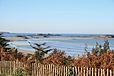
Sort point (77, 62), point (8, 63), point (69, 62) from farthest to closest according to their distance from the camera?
point (8, 63) < point (69, 62) < point (77, 62)

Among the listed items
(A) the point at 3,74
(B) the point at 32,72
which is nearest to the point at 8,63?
(A) the point at 3,74

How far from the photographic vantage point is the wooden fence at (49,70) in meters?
11.9

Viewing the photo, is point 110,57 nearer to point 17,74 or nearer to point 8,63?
point 17,74

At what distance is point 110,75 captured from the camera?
11.3m

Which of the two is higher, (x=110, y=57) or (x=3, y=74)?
(x=110, y=57)

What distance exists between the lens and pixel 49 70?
45.3ft

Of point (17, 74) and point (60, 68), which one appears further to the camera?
point (17, 74)

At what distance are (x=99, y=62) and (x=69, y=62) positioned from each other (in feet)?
7.43

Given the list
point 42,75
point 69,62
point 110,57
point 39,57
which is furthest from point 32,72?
point 110,57

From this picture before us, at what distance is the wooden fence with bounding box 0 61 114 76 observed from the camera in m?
11.9

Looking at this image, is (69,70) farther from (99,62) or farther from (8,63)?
(8,63)

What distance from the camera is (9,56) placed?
1794 cm

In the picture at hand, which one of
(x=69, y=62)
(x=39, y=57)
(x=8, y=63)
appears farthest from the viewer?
(x=39, y=57)

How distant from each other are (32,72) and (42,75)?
2.18ft
